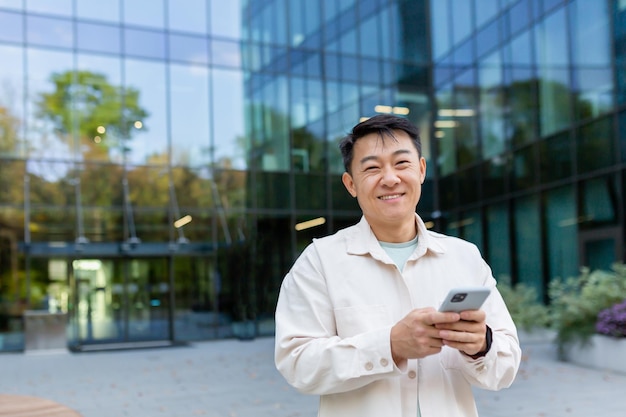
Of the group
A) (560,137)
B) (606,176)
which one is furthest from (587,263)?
(560,137)

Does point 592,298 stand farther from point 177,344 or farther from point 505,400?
point 177,344

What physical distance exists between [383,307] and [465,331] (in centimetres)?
31

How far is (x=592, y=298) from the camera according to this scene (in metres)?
12.3

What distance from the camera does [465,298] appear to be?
1.57 meters

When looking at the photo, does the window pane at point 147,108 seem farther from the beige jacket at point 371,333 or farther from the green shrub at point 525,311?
the beige jacket at point 371,333

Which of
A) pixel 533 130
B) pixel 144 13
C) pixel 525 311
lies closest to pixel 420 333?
pixel 525 311

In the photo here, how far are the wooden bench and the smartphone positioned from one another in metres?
3.43

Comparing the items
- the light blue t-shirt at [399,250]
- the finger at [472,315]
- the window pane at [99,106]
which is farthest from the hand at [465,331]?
the window pane at [99,106]

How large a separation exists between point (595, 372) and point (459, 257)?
405 inches

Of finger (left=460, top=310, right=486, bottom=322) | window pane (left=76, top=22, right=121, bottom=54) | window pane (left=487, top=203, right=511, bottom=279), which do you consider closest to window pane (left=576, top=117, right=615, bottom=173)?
window pane (left=487, top=203, right=511, bottom=279)

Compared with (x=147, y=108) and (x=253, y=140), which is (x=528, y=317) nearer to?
(x=253, y=140)

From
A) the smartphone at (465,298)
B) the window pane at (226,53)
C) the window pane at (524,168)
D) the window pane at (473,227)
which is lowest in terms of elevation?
the smartphone at (465,298)

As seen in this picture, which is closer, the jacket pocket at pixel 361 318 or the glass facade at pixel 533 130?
the jacket pocket at pixel 361 318

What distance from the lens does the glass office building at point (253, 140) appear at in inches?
666
